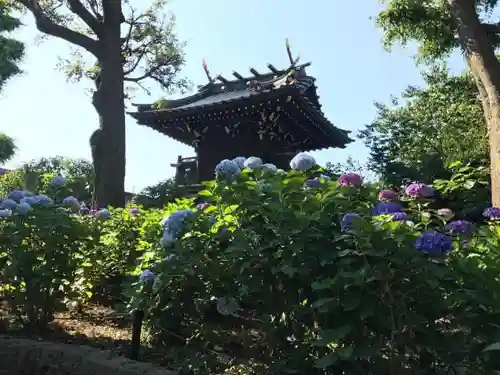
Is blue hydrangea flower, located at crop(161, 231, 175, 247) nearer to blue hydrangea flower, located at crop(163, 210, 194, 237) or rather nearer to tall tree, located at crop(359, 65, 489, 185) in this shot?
blue hydrangea flower, located at crop(163, 210, 194, 237)

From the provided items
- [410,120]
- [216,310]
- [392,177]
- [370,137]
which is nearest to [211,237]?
[216,310]

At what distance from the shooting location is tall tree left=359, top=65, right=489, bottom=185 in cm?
1092

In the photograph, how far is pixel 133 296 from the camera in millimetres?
2979

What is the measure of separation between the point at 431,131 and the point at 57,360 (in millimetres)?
15589

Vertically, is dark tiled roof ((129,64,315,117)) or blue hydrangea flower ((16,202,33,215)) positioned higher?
dark tiled roof ((129,64,315,117))

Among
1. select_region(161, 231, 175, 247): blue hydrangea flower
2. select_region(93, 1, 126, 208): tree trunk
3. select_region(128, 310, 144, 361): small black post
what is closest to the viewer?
select_region(161, 231, 175, 247): blue hydrangea flower

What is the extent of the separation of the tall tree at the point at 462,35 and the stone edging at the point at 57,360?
5.91 metres

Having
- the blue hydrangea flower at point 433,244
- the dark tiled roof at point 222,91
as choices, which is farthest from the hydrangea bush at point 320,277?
the dark tiled roof at point 222,91

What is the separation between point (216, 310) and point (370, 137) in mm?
19018

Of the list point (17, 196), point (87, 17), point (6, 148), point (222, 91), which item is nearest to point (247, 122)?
point (222, 91)

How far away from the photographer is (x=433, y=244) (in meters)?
2.04

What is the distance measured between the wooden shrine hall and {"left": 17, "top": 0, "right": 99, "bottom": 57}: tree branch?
2.32m

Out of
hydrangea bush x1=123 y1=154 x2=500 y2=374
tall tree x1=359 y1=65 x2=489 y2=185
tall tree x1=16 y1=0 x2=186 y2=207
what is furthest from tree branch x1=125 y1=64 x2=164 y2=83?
hydrangea bush x1=123 y1=154 x2=500 y2=374

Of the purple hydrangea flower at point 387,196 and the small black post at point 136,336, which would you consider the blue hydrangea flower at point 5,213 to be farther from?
the purple hydrangea flower at point 387,196
